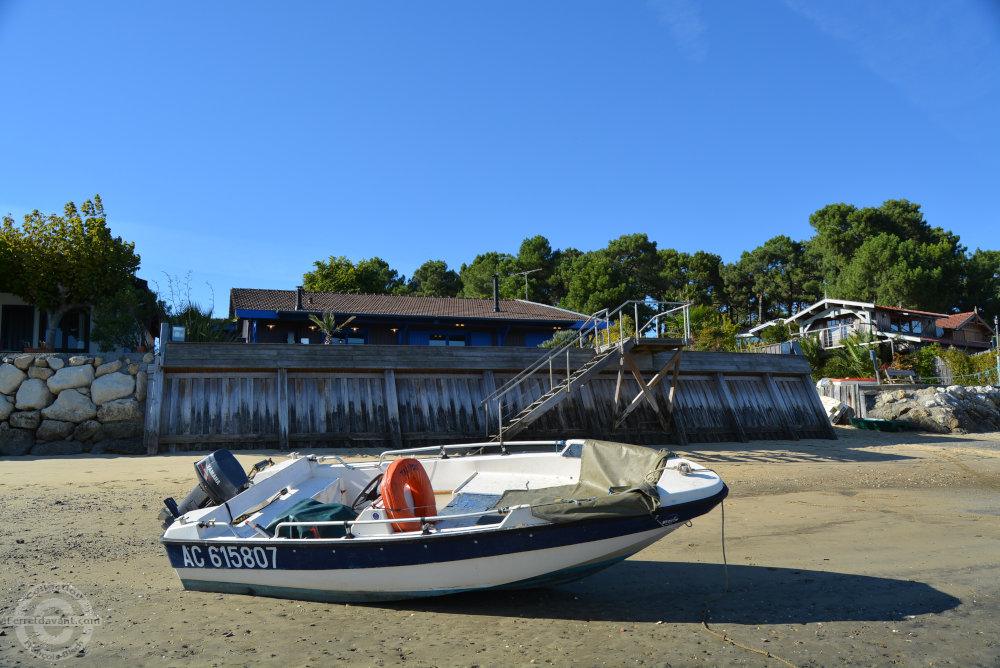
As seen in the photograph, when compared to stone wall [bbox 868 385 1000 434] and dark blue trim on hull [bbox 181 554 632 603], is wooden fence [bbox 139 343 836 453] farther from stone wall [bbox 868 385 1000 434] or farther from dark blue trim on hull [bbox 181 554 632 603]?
dark blue trim on hull [bbox 181 554 632 603]

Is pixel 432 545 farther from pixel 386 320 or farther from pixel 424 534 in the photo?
pixel 386 320

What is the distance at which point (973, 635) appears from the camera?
16.7ft

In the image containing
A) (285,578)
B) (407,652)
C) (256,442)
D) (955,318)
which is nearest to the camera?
(407,652)

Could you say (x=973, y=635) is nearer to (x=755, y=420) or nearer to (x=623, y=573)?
(x=623, y=573)

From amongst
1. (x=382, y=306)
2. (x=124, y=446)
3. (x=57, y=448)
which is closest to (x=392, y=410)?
(x=124, y=446)

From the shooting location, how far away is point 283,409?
1512cm

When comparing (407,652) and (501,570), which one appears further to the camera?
(501,570)

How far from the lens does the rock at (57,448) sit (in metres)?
14.1

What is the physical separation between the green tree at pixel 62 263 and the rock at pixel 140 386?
27.0 feet

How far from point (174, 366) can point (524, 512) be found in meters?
12.5

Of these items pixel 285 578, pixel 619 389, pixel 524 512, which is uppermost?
pixel 619 389

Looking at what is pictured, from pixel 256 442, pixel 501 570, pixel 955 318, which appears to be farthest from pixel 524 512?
pixel 955 318

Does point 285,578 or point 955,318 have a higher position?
point 955,318

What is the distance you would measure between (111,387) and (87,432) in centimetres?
110
